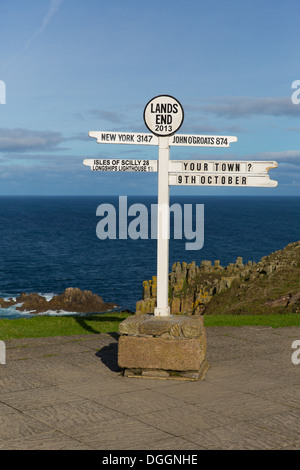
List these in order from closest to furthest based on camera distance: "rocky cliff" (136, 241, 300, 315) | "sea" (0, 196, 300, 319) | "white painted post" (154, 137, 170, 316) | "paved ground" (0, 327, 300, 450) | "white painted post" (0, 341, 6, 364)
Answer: "paved ground" (0, 327, 300, 450) < "white painted post" (154, 137, 170, 316) < "white painted post" (0, 341, 6, 364) < "rocky cliff" (136, 241, 300, 315) < "sea" (0, 196, 300, 319)

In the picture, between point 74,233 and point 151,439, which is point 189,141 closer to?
point 151,439

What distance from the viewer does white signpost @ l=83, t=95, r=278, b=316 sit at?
8383mm

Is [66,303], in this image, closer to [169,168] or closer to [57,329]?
[57,329]

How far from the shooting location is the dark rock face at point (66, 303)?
39500 millimetres

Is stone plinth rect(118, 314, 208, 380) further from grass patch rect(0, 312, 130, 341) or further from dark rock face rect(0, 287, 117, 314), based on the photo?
dark rock face rect(0, 287, 117, 314)

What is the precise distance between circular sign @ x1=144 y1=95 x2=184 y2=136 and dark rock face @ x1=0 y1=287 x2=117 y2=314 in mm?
31808

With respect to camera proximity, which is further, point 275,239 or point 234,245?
point 275,239

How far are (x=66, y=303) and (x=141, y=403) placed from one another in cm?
3403

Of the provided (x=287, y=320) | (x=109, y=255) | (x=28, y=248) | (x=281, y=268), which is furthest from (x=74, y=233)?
(x=287, y=320)

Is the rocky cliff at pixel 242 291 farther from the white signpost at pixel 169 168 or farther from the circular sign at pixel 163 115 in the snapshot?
the circular sign at pixel 163 115

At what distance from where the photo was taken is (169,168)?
28.1ft

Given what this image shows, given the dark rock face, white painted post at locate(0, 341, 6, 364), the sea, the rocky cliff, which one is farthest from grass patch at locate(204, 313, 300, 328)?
the dark rock face
